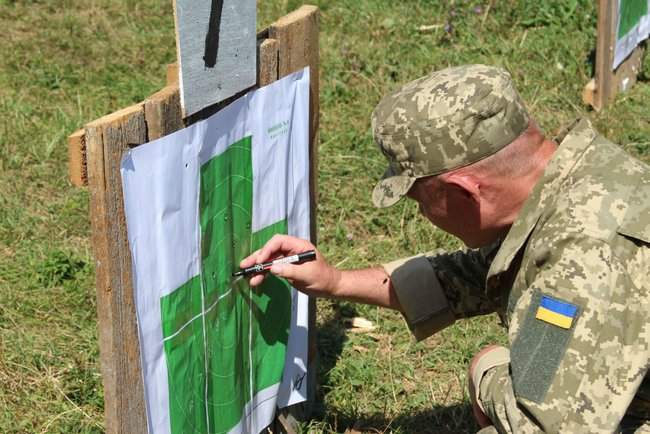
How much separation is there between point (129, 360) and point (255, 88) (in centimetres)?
82

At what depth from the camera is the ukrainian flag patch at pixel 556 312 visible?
2.16 metres

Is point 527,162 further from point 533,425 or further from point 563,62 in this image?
point 563,62

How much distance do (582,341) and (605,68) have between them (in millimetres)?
3767

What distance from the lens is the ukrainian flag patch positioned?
2.16m

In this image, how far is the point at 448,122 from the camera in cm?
236

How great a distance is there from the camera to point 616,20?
18.4 ft

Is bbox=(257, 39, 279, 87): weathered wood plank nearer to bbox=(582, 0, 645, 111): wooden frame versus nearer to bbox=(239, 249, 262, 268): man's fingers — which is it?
bbox=(239, 249, 262, 268): man's fingers

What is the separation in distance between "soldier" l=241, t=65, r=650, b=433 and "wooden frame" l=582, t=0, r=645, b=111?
323 cm

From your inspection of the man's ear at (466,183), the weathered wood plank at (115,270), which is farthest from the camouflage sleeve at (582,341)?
the weathered wood plank at (115,270)

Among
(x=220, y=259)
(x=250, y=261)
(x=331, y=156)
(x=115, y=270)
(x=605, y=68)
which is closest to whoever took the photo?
(x=115, y=270)

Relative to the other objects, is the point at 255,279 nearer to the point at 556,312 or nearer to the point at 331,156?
the point at 556,312

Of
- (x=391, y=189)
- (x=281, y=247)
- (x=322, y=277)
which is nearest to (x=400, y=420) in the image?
(x=322, y=277)

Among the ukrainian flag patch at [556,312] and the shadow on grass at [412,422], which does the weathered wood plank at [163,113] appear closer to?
the ukrainian flag patch at [556,312]

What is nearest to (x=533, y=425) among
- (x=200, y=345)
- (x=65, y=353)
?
(x=200, y=345)
